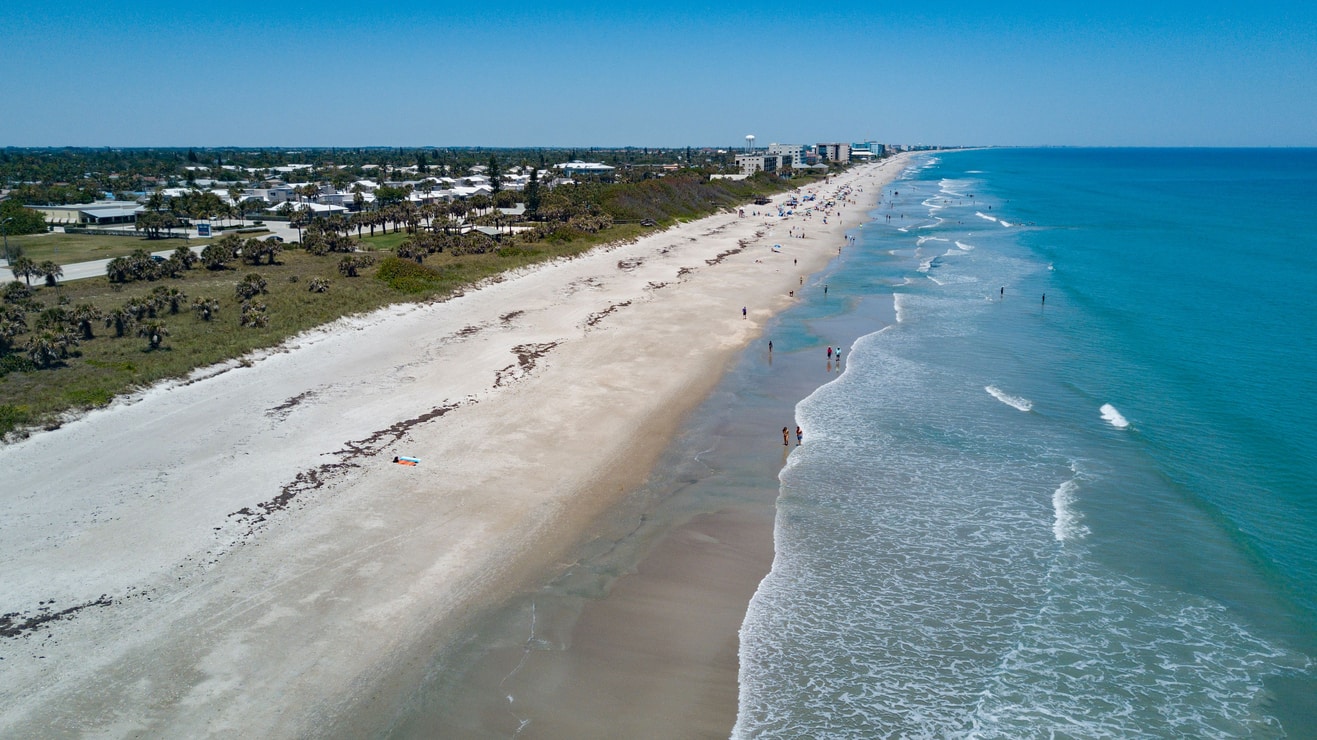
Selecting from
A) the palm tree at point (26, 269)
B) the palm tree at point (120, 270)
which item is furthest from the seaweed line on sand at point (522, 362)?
the palm tree at point (26, 269)

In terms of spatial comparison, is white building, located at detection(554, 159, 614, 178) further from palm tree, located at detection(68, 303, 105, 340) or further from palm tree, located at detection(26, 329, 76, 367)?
palm tree, located at detection(26, 329, 76, 367)

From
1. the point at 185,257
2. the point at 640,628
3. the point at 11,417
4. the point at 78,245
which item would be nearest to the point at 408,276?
the point at 185,257

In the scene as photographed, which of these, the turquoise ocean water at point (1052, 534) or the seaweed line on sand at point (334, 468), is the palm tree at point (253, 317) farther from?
the turquoise ocean water at point (1052, 534)

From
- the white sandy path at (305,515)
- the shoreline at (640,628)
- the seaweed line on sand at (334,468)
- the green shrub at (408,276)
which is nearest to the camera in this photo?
the shoreline at (640,628)

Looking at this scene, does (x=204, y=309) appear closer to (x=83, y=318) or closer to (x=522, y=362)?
(x=83, y=318)

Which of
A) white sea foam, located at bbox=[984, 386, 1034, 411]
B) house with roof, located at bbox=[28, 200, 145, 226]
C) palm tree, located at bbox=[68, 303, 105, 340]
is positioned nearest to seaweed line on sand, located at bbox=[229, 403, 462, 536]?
palm tree, located at bbox=[68, 303, 105, 340]

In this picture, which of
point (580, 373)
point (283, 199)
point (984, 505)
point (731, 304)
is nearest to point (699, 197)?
point (283, 199)

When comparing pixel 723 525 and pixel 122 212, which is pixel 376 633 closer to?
pixel 723 525

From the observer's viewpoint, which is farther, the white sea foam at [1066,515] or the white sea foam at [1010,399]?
the white sea foam at [1010,399]
